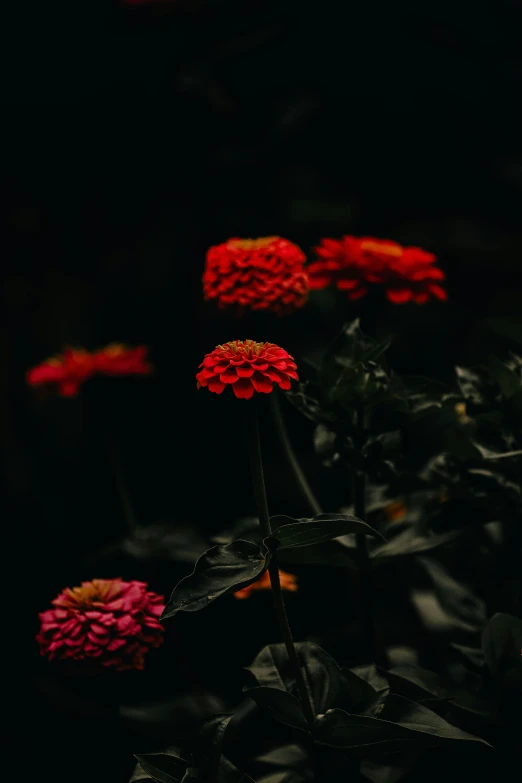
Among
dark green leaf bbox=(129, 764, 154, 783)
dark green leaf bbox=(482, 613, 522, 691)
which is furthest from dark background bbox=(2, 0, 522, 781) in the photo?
dark green leaf bbox=(129, 764, 154, 783)

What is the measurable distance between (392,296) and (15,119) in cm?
112

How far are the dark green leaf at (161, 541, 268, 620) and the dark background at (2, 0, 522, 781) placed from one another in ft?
2.01

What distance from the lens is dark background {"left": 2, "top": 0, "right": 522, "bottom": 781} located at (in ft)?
4.44

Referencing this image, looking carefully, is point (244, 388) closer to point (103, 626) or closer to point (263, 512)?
point (263, 512)

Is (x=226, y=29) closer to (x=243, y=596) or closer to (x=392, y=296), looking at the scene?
(x=392, y=296)

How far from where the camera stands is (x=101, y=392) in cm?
106

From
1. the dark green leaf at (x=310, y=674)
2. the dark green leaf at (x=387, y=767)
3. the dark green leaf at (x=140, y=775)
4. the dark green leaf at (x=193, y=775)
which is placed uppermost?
the dark green leaf at (x=310, y=674)

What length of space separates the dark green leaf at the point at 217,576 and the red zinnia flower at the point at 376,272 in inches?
13.1

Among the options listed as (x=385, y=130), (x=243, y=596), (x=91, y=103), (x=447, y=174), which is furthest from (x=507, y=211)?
(x=243, y=596)

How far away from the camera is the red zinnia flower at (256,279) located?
2.67ft

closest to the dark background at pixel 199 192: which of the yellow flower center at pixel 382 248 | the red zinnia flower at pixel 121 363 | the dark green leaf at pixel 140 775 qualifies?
the red zinnia flower at pixel 121 363

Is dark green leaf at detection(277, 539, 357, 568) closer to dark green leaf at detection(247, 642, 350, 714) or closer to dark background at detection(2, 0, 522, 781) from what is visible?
dark green leaf at detection(247, 642, 350, 714)

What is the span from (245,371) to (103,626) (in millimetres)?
232

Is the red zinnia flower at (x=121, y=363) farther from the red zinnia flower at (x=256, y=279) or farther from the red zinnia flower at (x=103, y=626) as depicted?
the red zinnia flower at (x=103, y=626)
